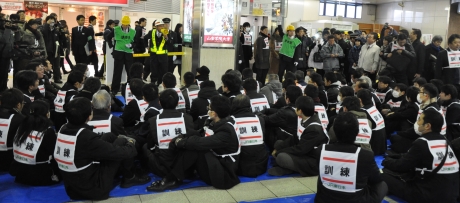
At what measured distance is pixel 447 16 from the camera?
20.1 m

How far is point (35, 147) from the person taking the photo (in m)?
3.97

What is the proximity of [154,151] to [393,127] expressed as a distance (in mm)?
3753

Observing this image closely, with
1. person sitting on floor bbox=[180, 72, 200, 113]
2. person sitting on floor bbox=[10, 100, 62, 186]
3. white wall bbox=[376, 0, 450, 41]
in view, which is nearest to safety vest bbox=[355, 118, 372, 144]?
person sitting on floor bbox=[180, 72, 200, 113]

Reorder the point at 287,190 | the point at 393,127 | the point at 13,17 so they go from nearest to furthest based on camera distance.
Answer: the point at 287,190
the point at 393,127
the point at 13,17

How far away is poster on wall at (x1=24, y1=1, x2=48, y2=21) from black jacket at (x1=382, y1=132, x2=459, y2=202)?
11898 millimetres

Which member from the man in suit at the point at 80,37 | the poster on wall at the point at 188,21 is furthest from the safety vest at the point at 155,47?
the man in suit at the point at 80,37

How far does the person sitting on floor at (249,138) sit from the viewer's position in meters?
4.43

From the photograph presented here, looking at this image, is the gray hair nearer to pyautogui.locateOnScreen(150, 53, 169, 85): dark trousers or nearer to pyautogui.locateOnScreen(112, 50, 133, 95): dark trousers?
pyautogui.locateOnScreen(112, 50, 133, 95): dark trousers

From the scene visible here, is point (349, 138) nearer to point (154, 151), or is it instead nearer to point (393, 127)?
point (154, 151)

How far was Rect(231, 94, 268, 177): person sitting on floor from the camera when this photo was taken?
443cm

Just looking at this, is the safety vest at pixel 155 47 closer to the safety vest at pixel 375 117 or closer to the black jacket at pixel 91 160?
the safety vest at pixel 375 117

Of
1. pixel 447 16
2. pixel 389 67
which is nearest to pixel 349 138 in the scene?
pixel 389 67

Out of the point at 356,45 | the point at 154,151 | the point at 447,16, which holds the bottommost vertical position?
the point at 154,151

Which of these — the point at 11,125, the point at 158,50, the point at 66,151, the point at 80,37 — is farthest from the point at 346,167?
the point at 80,37
